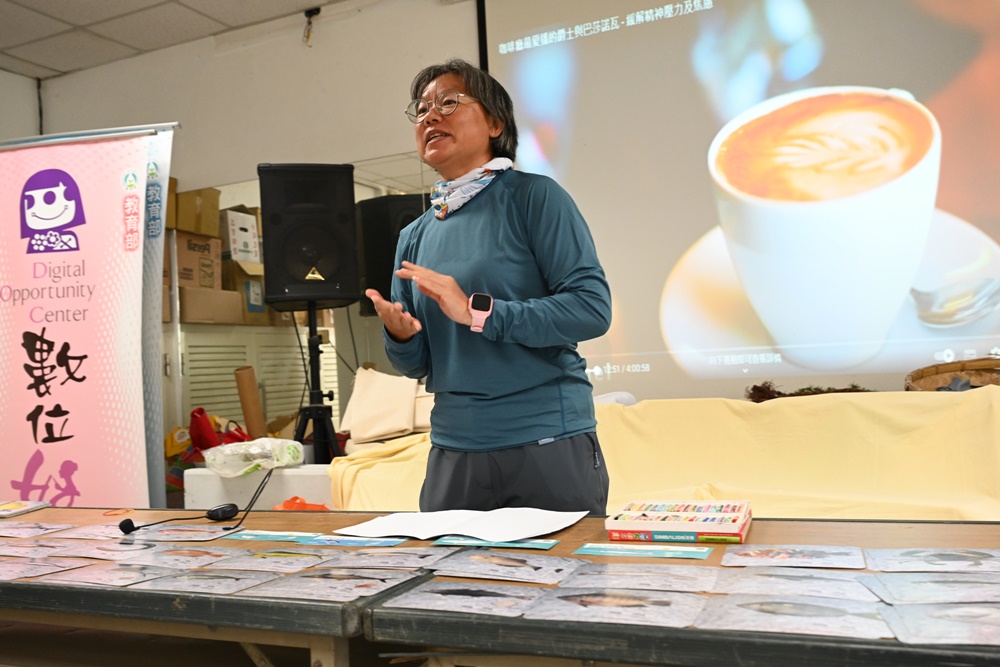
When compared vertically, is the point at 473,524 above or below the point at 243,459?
above

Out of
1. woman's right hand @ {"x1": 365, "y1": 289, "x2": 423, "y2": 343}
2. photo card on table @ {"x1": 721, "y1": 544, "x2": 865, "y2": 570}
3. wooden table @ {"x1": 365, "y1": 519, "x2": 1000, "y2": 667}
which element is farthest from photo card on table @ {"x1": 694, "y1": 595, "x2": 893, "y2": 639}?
woman's right hand @ {"x1": 365, "y1": 289, "x2": 423, "y2": 343}

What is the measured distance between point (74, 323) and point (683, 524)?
3140 mm

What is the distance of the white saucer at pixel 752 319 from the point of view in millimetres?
3373

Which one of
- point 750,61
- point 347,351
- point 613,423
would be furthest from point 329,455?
point 750,61

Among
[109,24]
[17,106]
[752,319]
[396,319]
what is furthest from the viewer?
[17,106]

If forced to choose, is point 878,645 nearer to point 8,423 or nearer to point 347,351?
point 8,423

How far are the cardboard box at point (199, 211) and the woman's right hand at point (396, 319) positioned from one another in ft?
12.9

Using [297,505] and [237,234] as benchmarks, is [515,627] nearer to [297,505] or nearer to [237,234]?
[297,505]

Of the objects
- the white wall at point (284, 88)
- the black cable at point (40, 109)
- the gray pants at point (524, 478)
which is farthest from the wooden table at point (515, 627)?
the black cable at point (40, 109)

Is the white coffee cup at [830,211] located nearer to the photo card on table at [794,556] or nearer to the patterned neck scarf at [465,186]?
the patterned neck scarf at [465,186]

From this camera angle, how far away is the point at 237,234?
5.06m

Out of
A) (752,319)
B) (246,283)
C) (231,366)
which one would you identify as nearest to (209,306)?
(246,283)

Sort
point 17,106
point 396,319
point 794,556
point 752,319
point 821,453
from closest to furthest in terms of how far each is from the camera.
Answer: point 794,556 → point 396,319 → point 821,453 → point 752,319 → point 17,106

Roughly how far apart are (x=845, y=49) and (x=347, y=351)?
2.90 m
